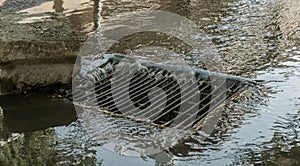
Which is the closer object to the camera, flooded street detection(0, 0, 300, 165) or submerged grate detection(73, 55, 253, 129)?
flooded street detection(0, 0, 300, 165)

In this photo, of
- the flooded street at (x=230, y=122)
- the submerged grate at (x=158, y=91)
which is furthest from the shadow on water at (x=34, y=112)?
the submerged grate at (x=158, y=91)

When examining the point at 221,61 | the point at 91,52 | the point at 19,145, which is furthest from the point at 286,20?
the point at 19,145

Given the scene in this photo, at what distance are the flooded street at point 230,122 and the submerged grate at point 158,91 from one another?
295mm

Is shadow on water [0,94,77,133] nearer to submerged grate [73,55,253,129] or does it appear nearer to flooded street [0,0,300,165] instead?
flooded street [0,0,300,165]

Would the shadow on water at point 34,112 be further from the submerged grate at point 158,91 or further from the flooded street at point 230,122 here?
the submerged grate at point 158,91

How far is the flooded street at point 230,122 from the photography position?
13.9 ft

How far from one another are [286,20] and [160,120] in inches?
202

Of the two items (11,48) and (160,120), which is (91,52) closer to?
(11,48)

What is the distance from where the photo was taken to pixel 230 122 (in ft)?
16.1

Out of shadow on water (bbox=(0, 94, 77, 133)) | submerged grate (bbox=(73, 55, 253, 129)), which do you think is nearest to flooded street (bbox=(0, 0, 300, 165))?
shadow on water (bbox=(0, 94, 77, 133))

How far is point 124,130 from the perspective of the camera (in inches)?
191

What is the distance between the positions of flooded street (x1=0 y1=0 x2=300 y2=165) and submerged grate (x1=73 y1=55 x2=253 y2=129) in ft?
0.97

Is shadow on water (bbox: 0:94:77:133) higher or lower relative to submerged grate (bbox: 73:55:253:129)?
lower

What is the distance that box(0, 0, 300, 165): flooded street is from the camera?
13.9ft
